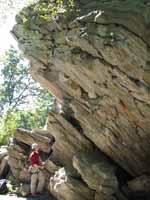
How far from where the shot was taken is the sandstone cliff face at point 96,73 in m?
15.8

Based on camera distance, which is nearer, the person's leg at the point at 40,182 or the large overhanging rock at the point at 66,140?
the large overhanging rock at the point at 66,140

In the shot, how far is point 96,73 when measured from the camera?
16875 millimetres

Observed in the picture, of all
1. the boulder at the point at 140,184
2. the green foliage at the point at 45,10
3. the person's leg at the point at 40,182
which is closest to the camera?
the boulder at the point at 140,184

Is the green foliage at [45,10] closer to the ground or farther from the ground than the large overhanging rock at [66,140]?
farther from the ground

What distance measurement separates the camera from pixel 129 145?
59.3 ft

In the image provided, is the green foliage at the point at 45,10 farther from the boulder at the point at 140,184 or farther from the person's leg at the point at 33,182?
the boulder at the point at 140,184

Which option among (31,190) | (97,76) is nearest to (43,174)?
(31,190)

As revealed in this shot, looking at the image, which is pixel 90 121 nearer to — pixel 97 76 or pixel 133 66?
pixel 97 76

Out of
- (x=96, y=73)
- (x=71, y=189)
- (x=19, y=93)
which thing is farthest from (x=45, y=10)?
Result: (x=19, y=93)

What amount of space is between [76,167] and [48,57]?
5.35 meters

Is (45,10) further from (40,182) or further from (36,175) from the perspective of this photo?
(40,182)

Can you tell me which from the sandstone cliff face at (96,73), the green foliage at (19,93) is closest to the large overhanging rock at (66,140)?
the sandstone cliff face at (96,73)

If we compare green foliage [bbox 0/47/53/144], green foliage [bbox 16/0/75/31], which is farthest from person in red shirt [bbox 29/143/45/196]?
green foliage [bbox 0/47/53/144]

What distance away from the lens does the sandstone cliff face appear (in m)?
15.8
